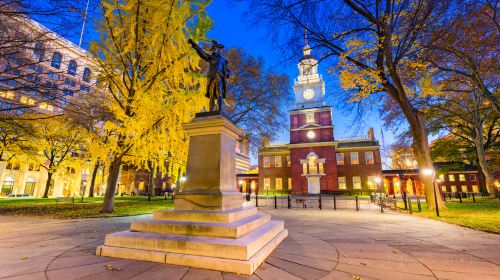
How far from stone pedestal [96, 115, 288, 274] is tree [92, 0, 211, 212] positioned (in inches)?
191

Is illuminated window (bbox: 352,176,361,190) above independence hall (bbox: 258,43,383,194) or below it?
below

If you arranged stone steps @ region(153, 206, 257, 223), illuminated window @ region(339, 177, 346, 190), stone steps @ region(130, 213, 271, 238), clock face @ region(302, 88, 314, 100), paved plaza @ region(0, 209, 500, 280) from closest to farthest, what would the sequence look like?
paved plaza @ region(0, 209, 500, 280) < stone steps @ region(130, 213, 271, 238) < stone steps @ region(153, 206, 257, 223) < illuminated window @ region(339, 177, 346, 190) < clock face @ region(302, 88, 314, 100)

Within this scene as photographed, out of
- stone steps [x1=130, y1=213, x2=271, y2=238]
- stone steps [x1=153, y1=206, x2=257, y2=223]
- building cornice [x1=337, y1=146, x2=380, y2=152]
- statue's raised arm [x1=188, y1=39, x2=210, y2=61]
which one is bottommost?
stone steps [x1=130, y1=213, x2=271, y2=238]

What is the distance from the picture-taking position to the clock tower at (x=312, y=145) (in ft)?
128

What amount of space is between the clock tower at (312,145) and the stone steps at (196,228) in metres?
36.2

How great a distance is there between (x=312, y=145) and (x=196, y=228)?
38.4m

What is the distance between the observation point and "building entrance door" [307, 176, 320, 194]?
38.5m

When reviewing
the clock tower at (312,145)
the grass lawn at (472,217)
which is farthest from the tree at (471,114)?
the clock tower at (312,145)

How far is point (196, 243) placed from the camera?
3.87 meters

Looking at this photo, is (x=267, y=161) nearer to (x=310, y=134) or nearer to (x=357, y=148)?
(x=310, y=134)

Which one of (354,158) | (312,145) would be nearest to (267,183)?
(312,145)

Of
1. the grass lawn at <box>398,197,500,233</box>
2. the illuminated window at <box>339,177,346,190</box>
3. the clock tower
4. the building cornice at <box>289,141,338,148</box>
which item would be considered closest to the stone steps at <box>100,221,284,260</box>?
the grass lawn at <box>398,197,500,233</box>

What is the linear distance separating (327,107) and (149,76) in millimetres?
36904

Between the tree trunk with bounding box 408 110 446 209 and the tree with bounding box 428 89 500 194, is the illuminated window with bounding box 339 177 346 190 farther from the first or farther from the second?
the tree trunk with bounding box 408 110 446 209
